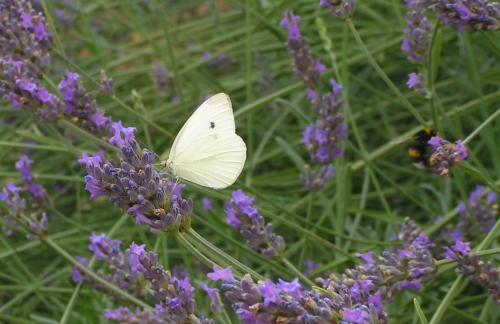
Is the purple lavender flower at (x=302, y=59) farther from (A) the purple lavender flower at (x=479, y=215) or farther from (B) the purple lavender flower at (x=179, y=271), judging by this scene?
(B) the purple lavender flower at (x=179, y=271)

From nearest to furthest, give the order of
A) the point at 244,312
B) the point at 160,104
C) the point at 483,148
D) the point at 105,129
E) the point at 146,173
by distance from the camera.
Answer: the point at 244,312 < the point at 146,173 < the point at 105,129 < the point at 483,148 < the point at 160,104

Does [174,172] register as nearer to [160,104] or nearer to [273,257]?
[273,257]

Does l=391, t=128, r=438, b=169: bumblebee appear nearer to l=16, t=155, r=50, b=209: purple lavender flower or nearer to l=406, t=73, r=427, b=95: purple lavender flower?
l=406, t=73, r=427, b=95: purple lavender flower

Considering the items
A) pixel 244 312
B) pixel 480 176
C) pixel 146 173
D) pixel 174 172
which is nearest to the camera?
pixel 244 312

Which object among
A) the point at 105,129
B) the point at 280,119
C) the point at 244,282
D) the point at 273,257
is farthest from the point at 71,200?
the point at 244,282

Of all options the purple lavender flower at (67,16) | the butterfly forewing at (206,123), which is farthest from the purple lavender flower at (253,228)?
the purple lavender flower at (67,16)

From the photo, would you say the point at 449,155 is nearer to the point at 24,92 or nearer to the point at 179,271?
the point at 24,92

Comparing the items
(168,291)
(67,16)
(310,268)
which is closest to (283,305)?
(168,291)
